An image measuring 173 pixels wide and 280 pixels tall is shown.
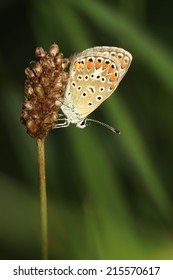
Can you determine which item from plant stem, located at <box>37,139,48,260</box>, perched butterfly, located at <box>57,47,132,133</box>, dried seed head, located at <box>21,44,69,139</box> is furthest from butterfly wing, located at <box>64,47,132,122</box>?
plant stem, located at <box>37,139,48,260</box>

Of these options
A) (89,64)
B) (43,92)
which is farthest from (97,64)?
(43,92)

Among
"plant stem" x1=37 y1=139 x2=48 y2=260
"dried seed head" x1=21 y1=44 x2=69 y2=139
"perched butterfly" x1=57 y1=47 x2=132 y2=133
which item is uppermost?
"perched butterfly" x1=57 y1=47 x2=132 y2=133

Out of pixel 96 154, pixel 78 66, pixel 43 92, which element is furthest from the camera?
pixel 78 66

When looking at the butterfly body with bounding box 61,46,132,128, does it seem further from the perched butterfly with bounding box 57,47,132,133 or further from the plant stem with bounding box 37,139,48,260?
the plant stem with bounding box 37,139,48,260

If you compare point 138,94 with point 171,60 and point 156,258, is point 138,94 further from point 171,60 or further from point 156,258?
point 156,258

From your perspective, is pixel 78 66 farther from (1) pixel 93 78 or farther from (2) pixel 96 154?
(2) pixel 96 154

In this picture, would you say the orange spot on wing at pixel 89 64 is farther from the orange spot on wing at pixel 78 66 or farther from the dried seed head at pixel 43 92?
the dried seed head at pixel 43 92

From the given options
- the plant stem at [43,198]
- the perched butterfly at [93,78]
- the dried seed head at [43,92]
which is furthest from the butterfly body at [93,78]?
the plant stem at [43,198]
